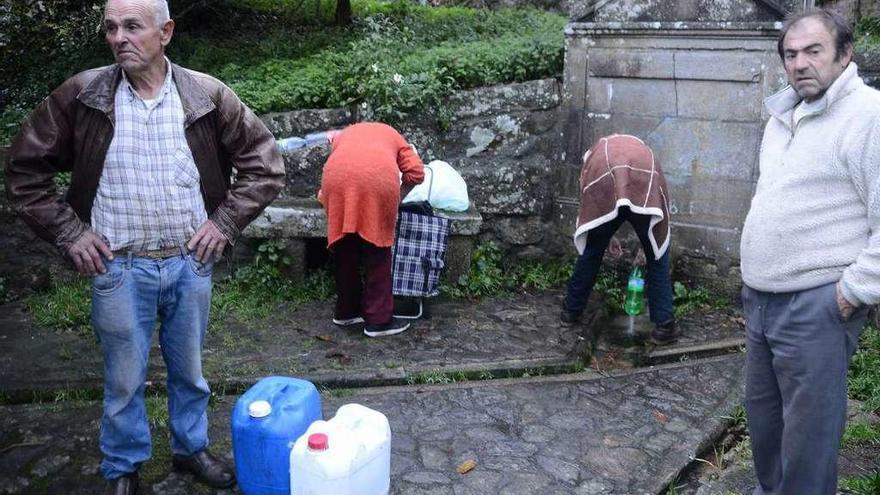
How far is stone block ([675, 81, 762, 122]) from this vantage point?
6273mm

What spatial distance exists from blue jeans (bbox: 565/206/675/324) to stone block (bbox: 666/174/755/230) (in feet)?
3.30

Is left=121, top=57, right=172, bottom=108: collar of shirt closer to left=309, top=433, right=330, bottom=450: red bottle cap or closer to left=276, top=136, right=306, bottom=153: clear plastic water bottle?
left=309, top=433, right=330, bottom=450: red bottle cap

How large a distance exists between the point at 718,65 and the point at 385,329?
10.7 ft

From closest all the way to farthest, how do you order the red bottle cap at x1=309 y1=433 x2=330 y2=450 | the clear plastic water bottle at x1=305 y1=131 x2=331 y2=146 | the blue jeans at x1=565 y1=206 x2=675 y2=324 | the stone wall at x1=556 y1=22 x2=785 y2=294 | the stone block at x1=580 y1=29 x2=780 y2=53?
the red bottle cap at x1=309 y1=433 x2=330 y2=450 < the blue jeans at x1=565 y1=206 x2=675 y2=324 < the stone block at x1=580 y1=29 x2=780 y2=53 < the stone wall at x1=556 y1=22 x2=785 y2=294 < the clear plastic water bottle at x1=305 y1=131 x2=331 y2=146

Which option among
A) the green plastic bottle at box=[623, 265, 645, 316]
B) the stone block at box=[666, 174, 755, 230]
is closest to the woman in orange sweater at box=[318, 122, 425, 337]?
the green plastic bottle at box=[623, 265, 645, 316]

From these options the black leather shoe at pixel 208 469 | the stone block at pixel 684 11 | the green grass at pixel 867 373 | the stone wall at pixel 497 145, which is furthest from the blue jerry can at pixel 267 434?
the stone block at pixel 684 11

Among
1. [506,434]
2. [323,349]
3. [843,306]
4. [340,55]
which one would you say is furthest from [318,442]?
[340,55]

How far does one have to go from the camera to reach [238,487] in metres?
3.88

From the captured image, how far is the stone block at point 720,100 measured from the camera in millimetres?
6273

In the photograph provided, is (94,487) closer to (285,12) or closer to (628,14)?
(628,14)

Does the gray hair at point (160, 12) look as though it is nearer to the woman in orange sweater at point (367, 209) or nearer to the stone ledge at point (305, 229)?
the woman in orange sweater at point (367, 209)

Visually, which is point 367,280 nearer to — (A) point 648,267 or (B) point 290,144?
(B) point 290,144

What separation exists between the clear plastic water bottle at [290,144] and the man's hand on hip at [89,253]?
347 centimetres

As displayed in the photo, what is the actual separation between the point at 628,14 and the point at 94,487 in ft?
16.8
